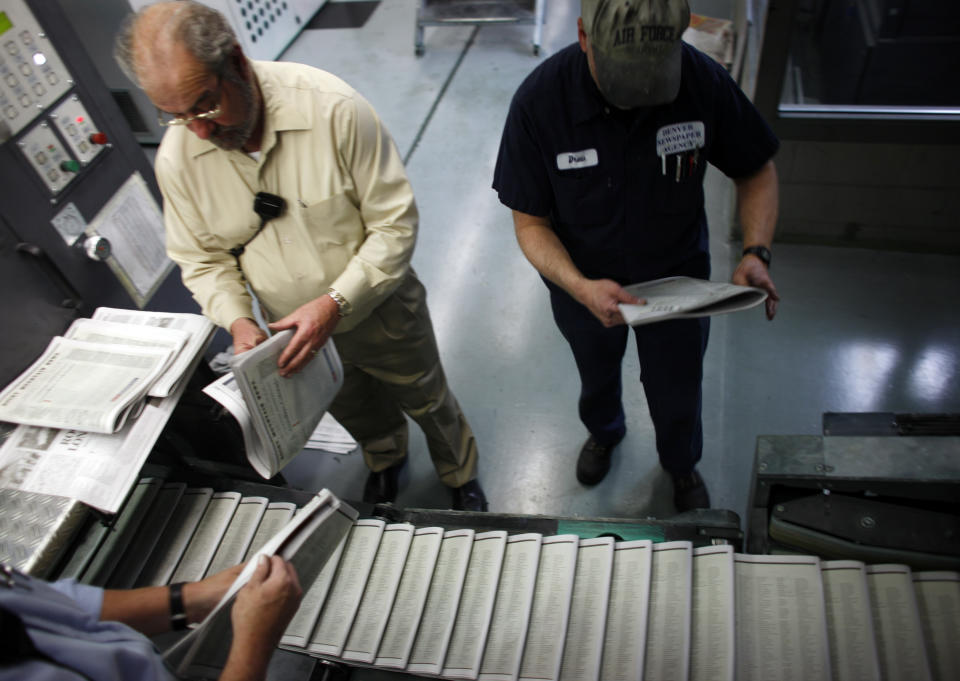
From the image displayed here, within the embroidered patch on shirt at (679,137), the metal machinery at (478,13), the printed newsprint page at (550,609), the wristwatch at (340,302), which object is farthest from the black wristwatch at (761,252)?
the metal machinery at (478,13)

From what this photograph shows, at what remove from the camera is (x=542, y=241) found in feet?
5.63

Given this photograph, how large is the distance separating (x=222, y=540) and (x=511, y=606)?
799mm

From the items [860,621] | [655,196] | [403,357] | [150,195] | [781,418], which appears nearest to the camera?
[860,621]

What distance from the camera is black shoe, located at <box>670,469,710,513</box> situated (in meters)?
2.32

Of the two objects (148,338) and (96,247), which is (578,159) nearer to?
(148,338)

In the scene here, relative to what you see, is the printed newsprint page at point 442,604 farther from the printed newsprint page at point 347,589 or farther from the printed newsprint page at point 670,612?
the printed newsprint page at point 670,612

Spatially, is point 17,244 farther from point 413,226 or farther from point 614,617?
point 614,617

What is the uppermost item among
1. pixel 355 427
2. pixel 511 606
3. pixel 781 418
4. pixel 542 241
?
pixel 542 241

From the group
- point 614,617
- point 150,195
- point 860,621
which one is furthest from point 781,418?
point 150,195

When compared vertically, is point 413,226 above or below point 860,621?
above

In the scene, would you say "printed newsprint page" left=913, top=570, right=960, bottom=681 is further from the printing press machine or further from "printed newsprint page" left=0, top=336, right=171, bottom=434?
"printed newsprint page" left=0, top=336, right=171, bottom=434

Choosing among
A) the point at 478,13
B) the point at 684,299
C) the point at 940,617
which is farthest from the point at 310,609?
the point at 478,13

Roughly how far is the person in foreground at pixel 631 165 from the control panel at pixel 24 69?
1342mm

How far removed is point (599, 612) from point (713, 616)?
245 millimetres
